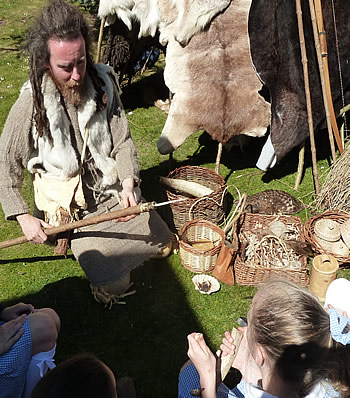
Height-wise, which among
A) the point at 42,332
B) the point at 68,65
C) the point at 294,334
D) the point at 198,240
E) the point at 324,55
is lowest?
the point at 198,240


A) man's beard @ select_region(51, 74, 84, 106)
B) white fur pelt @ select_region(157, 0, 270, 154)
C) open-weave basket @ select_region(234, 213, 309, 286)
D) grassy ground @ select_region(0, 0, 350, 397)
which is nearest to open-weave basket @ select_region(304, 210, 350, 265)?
open-weave basket @ select_region(234, 213, 309, 286)

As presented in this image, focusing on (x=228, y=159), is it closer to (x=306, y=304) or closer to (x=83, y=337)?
(x=83, y=337)

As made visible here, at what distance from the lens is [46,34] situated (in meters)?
2.69

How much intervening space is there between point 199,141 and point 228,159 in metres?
0.48

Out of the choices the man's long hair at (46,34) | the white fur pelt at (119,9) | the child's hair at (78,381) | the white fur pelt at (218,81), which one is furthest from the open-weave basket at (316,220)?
the white fur pelt at (119,9)

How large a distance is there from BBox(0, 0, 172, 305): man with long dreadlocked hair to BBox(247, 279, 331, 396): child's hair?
1473 mm

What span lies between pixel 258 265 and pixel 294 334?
1.71 metres

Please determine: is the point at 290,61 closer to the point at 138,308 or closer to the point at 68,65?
the point at 68,65

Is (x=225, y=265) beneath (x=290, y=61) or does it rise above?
beneath

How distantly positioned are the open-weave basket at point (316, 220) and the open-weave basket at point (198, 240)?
668 millimetres

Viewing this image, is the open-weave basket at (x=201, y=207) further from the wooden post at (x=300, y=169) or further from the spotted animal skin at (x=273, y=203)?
the wooden post at (x=300, y=169)

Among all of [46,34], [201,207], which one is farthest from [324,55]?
[46,34]

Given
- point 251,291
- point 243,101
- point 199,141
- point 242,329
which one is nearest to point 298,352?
point 242,329

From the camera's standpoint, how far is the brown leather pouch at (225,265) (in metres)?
3.40
